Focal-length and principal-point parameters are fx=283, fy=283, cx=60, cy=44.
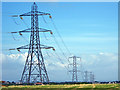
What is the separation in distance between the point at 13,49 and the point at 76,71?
178 feet

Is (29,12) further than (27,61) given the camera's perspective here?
Yes

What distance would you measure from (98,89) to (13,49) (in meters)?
31.1

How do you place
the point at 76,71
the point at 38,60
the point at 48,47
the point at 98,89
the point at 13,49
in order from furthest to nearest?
the point at 76,71
the point at 13,49
the point at 48,47
the point at 38,60
the point at 98,89

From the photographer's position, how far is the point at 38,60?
2714 inches

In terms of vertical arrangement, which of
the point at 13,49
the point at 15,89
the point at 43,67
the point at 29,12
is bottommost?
the point at 15,89

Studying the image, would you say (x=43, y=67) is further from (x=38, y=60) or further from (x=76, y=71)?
(x=76, y=71)

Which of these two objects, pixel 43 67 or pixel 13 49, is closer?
pixel 43 67

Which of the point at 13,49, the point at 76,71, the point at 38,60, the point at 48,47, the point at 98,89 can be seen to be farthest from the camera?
the point at 76,71

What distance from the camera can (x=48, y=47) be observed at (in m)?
75.2

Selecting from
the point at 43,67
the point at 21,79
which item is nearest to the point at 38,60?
the point at 43,67

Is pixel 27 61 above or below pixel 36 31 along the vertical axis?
below

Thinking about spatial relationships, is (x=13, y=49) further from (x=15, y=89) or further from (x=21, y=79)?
(x=15, y=89)

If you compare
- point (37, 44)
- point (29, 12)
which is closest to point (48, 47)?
point (37, 44)

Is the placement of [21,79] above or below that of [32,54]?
below
